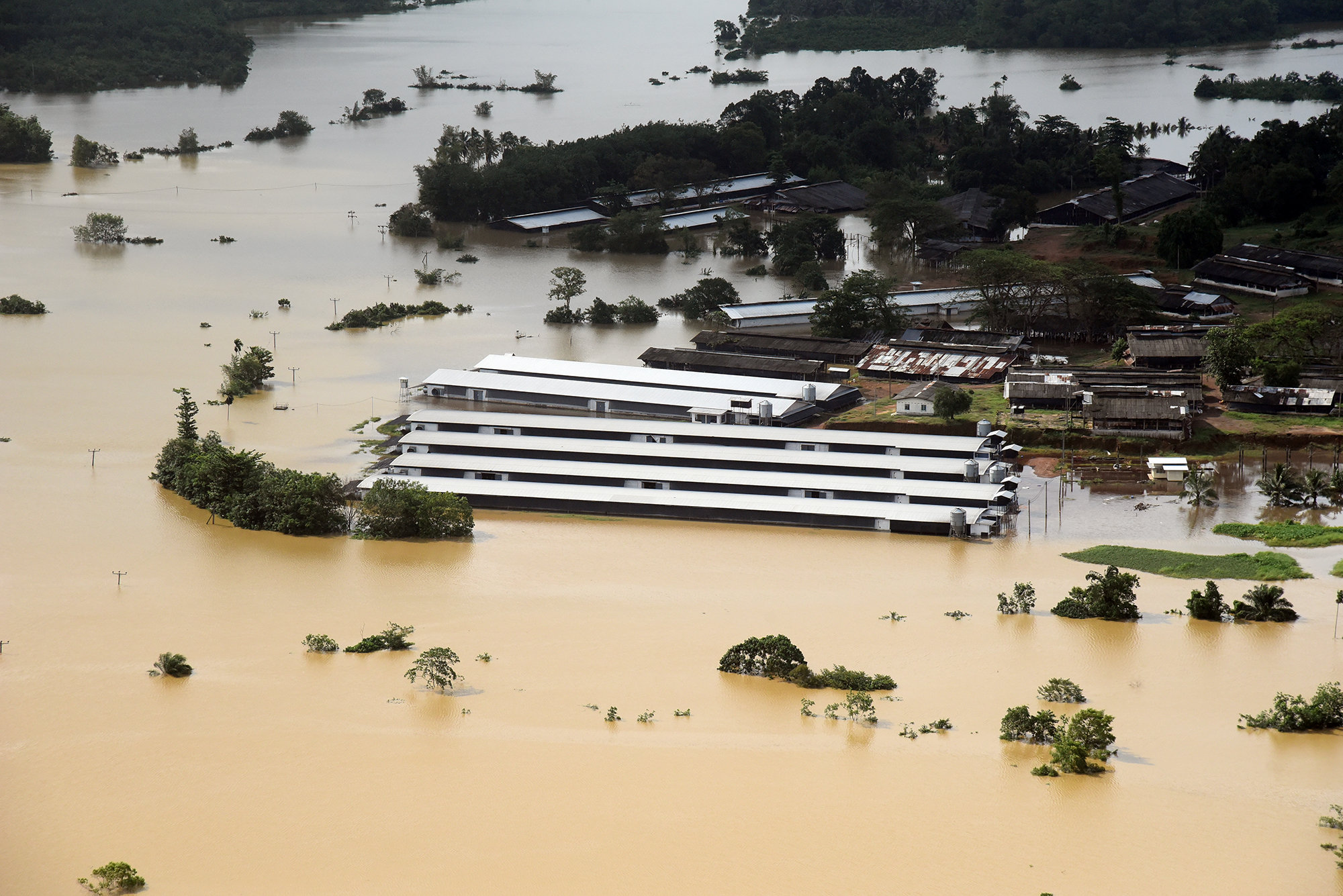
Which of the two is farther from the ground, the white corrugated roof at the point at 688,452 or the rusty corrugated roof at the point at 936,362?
the rusty corrugated roof at the point at 936,362

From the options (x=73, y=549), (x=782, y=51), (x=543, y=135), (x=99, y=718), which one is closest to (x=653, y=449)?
(x=73, y=549)

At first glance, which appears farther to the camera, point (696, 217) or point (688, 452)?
point (696, 217)

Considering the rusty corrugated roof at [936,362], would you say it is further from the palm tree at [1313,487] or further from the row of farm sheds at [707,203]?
the row of farm sheds at [707,203]

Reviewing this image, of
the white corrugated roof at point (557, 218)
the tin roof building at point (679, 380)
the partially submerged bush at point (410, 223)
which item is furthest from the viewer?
the white corrugated roof at point (557, 218)

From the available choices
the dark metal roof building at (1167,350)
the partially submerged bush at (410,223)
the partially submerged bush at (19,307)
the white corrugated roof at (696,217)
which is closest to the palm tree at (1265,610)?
the dark metal roof building at (1167,350)

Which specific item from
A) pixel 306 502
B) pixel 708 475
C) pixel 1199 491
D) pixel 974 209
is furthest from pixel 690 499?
pixel 974 209

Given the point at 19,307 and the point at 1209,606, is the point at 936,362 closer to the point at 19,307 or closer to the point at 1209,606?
the point at 1209,606
